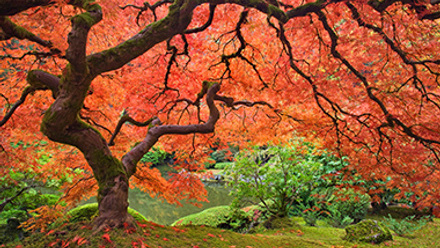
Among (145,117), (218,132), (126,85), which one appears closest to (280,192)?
(218,132)

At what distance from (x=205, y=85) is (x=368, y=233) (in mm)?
3514

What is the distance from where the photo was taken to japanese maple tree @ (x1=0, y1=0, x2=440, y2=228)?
2.28m

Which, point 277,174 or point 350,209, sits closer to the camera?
point 277,174

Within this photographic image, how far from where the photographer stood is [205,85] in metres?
3.47

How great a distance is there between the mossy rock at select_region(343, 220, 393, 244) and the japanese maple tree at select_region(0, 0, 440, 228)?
2.68 ft

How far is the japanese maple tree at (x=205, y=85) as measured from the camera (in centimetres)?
228

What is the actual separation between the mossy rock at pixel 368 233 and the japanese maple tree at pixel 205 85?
817 mm

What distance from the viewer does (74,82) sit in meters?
2.08

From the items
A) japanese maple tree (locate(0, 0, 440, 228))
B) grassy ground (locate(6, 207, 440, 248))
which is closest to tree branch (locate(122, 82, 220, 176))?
japanese maple tree (locate(0, 0, 440, 228))

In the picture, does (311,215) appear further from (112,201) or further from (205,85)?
(112,201)

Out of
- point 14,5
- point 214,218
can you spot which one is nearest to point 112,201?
Answer: point 14,5

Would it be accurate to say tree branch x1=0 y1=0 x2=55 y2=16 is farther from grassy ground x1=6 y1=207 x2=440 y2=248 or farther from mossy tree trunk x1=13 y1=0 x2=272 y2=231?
grassy ground x1=6 y1=207 x2=440 y2=248

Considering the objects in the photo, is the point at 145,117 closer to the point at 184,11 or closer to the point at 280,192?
the point at 184,11

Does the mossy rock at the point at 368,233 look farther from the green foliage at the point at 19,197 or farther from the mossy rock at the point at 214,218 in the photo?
the green foliage at the point at 19,197
